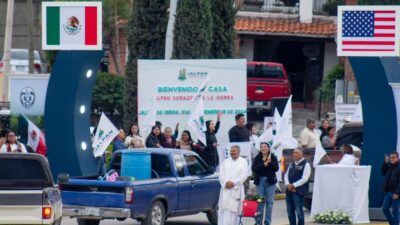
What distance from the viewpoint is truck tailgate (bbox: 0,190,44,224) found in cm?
1630

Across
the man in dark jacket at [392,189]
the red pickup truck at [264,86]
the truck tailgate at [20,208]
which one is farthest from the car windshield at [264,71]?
the truck tailgate at [20,208]

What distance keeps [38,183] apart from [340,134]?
41.4ft

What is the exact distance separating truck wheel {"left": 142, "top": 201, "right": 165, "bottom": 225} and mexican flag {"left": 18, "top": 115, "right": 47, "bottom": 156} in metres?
6.11

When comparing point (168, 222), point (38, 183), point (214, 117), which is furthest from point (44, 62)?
point (38, 183)

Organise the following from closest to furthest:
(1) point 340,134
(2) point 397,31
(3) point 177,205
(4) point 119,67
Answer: (3) point 177,205 < (2) point 397,31 < (1) point 340,134 < (4) point 119,67

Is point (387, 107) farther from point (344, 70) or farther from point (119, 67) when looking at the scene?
point (119, 67)

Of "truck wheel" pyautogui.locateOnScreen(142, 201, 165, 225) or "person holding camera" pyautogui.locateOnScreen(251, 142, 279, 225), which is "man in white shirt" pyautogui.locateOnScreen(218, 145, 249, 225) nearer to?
"truck wheel" pyautogui.locateOnScreen(142, 201, 165, 225)

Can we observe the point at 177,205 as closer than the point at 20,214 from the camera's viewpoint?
No

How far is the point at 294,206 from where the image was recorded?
2134 centimetres

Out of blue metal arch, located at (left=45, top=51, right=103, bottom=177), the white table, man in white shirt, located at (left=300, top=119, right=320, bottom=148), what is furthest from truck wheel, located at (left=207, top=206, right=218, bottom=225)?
man in white shirt, located at (left=300, top=119, right=320, bottom=148)

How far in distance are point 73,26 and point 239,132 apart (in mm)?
4811

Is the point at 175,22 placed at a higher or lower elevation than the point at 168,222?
higher

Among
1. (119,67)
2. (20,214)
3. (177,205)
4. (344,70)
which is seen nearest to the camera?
(20,214)

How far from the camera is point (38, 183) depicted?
1730 centimetres
